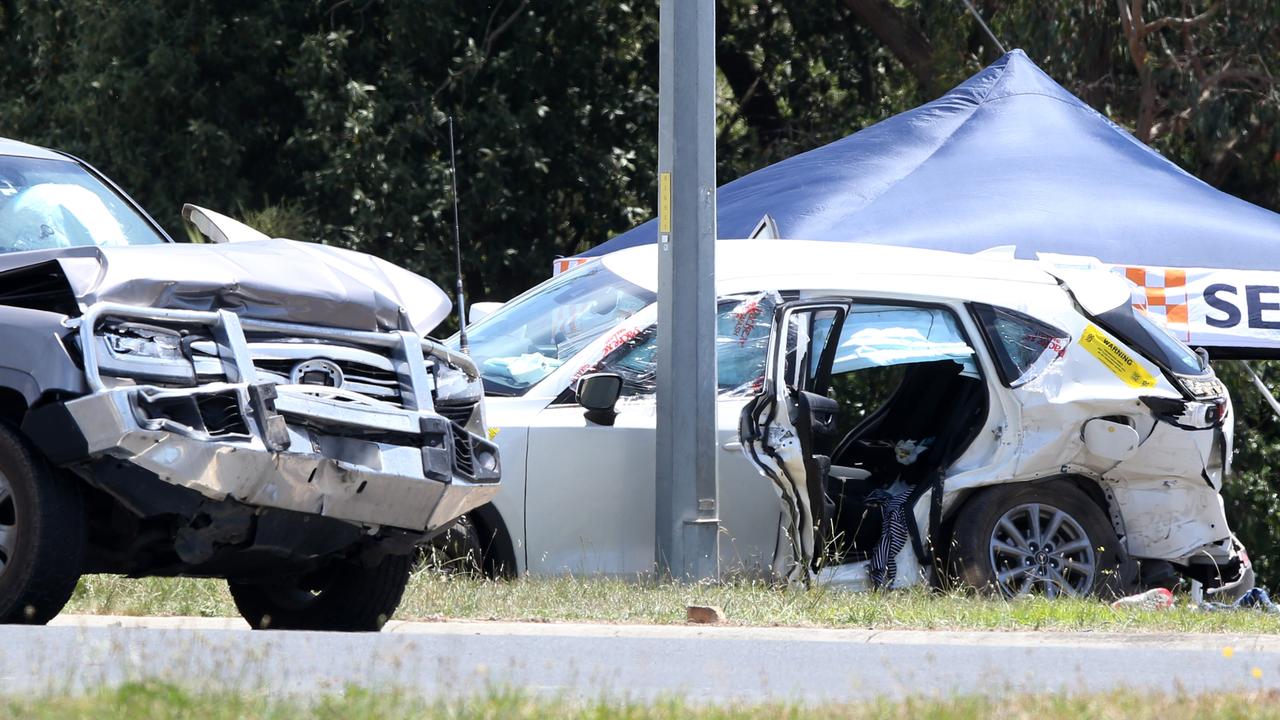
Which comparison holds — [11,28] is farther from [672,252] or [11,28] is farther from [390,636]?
[390,636]

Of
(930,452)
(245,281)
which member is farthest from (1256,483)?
(245,281)

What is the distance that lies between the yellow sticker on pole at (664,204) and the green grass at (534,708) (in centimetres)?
460

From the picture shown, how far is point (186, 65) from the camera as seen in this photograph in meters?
19.3

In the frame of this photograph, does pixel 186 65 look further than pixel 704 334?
Yes

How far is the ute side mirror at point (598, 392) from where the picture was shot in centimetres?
849

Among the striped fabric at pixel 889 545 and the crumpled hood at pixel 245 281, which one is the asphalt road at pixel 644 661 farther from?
the striped fabric at pixel 889 545

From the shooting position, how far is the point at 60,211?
7.13m

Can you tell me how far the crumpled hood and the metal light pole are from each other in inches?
81.5

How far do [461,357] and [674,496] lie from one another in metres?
2.01

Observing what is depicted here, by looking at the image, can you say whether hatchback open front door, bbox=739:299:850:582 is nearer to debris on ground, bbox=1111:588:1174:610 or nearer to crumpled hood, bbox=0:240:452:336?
debris on ground, bbox=1111:588:1174:610

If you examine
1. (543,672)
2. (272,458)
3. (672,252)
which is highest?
(672,252)

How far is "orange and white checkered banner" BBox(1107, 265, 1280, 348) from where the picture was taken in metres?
11.4

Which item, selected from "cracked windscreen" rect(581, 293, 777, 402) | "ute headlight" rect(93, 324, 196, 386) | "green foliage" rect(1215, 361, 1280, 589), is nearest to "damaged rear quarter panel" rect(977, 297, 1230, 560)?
"cracked windscreen" rect(581, 293, 777, 402)

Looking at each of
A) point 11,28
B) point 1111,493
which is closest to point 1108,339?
point 1111,493
